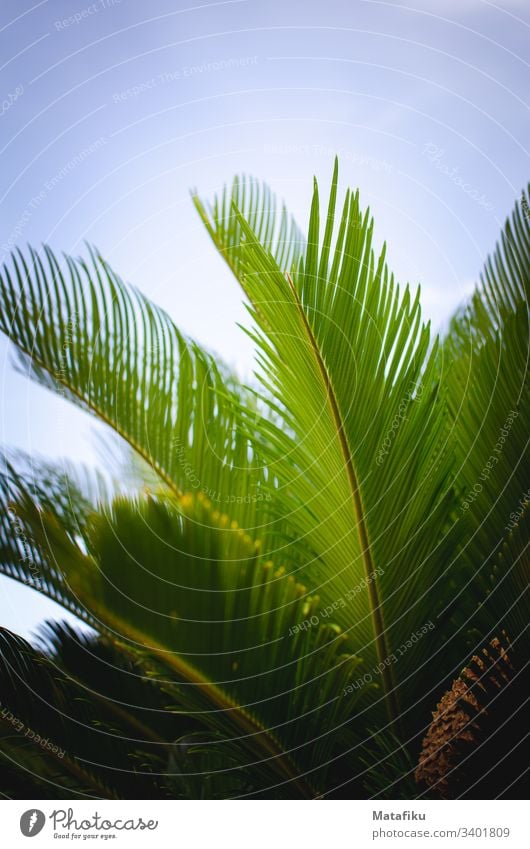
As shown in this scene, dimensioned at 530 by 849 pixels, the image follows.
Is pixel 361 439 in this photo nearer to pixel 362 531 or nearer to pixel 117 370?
pixel 362 531

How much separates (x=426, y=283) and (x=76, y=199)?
0.89 meters

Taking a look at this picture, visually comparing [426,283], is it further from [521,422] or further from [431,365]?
[521,422]

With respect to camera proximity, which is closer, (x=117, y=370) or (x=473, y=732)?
(x=473, y=732)
